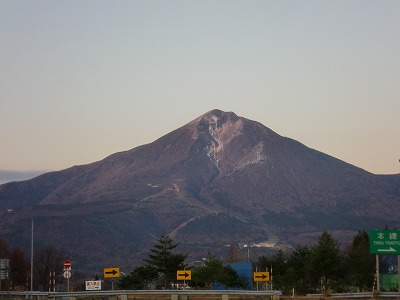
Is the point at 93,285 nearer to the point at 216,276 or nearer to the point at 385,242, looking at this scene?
the point at 385,242

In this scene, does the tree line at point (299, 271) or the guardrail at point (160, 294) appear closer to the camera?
the guardrail at point (160, 294)

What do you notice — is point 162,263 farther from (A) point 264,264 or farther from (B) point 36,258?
(B) point 36,258

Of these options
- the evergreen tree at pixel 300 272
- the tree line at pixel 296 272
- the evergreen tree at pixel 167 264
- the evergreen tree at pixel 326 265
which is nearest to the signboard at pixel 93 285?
the tree line at pixel 296 272

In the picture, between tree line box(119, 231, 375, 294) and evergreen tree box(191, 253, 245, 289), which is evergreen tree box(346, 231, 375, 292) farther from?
evergreen tree box(191, 253, 245, 289)

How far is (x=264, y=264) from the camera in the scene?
3666 inches

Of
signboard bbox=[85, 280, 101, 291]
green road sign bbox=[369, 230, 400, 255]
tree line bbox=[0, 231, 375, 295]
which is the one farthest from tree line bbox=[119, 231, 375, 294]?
signboard bbox=[85, 280, 101, 291]

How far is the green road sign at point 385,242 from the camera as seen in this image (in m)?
55.5

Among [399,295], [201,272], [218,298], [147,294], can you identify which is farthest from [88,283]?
[201,272]

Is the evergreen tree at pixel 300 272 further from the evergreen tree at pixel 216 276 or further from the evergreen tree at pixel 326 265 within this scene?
the evergreen tree at pixel 216 276

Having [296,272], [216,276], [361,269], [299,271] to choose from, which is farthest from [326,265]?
[216,276]

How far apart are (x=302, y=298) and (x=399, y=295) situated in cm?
499

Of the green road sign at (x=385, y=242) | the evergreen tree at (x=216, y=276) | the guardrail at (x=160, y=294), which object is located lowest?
the guardrail at (x=160, y=294)

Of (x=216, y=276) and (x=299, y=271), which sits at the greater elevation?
(x=299, y=271)

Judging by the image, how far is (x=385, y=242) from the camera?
55.9 metres
